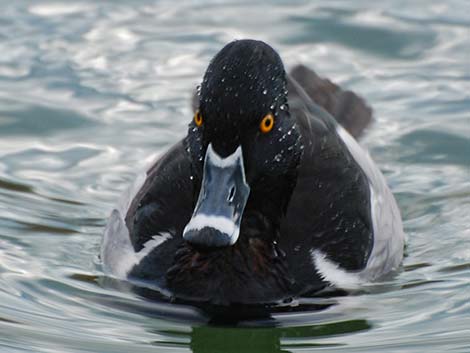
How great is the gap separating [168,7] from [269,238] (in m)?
5.91

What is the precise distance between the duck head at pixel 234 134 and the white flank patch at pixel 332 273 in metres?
0.59

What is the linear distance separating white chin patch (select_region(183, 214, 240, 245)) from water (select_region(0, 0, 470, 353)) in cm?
61

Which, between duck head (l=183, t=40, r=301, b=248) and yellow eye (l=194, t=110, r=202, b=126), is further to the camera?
yellow eye (l=194, t=110, r=202, b=126)

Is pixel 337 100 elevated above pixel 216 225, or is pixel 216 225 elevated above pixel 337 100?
pixel 337 100

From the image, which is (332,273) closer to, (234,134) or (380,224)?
(380,224)

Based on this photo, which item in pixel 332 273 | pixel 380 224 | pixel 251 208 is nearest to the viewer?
pixel 251 208

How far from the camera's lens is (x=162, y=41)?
1302 centimetres

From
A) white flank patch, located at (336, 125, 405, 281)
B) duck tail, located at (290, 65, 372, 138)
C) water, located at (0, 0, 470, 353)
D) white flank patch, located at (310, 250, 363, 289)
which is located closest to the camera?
water, located at (0, 0, 470, 353)

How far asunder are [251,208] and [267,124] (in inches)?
23.4

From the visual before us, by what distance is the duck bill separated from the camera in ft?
24.0

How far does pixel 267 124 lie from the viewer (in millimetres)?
7801

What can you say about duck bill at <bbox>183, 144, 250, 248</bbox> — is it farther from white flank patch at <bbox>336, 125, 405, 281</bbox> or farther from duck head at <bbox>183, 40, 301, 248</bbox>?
white flank patch at <bbox>336, 125, 405, 281</bbox>

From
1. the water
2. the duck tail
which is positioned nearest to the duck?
the water

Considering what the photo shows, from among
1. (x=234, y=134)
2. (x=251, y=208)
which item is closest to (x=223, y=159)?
(x=234, y=134)
